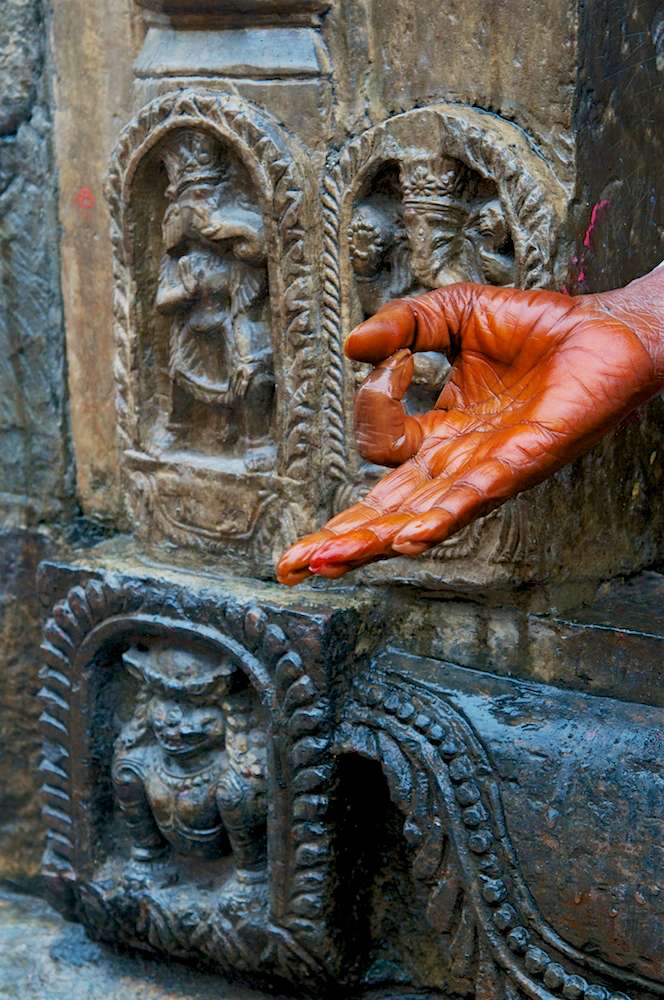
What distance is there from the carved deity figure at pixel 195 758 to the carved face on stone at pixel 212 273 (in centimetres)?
43

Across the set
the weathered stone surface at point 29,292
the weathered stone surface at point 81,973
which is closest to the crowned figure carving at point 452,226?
the weathered stone surface at point 29,292

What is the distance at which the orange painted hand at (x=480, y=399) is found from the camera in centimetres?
158

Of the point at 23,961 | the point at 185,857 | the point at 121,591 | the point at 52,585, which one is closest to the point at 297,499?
the point at 121,591

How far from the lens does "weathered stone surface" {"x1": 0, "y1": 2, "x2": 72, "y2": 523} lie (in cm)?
232

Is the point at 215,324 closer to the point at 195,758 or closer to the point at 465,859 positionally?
the point at 195,758

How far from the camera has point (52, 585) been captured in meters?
2.30

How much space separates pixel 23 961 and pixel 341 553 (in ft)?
4.05

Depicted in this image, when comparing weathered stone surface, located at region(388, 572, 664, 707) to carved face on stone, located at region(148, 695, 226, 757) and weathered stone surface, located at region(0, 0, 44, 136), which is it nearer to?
carved face on stone, located at region(148, 695, 226, 757)

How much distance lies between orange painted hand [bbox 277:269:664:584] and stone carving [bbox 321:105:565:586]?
130 millimetres

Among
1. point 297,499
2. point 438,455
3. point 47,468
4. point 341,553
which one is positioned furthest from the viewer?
point 47,468

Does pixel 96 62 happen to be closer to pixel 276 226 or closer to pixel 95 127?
pixel 95 127

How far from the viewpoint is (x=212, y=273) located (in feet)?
7.03

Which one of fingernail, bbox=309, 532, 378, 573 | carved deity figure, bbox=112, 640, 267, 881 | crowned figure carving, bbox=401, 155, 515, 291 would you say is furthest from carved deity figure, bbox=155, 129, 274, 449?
fingernail, bbox=309, 532, 378, 573

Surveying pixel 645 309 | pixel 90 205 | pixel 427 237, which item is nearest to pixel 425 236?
pixel 427 237
